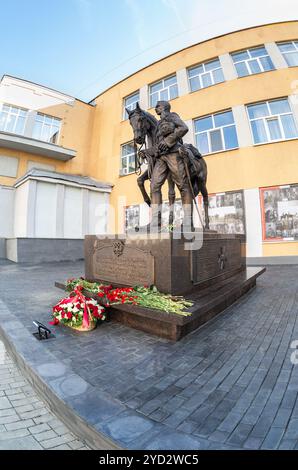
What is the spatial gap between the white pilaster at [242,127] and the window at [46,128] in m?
13.6

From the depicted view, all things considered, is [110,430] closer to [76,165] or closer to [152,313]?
[152,313]

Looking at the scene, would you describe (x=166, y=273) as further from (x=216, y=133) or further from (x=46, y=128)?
(x=46, y=128)

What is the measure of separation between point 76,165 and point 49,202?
5843 millimetres

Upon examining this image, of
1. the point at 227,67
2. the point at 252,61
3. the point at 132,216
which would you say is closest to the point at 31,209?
the point at 132,216

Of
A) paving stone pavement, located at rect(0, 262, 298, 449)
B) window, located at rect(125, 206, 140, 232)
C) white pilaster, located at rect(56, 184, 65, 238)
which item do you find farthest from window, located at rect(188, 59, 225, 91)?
paving stone pavement, located at rect(0, 262, 298, 449)

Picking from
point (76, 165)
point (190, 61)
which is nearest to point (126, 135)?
point (76, 165)

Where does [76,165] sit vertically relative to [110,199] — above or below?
above

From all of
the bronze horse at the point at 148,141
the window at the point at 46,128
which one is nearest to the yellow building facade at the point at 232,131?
the window at the point at 46,128

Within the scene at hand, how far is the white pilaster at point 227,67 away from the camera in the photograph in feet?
46.7

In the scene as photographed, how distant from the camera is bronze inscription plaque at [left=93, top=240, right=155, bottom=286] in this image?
4039mm

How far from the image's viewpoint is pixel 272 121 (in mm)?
13008

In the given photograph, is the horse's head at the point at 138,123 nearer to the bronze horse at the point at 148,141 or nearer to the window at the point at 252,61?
the bronze horse at the point at 148,141

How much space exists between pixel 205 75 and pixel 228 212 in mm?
9064

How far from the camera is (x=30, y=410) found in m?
2.02
